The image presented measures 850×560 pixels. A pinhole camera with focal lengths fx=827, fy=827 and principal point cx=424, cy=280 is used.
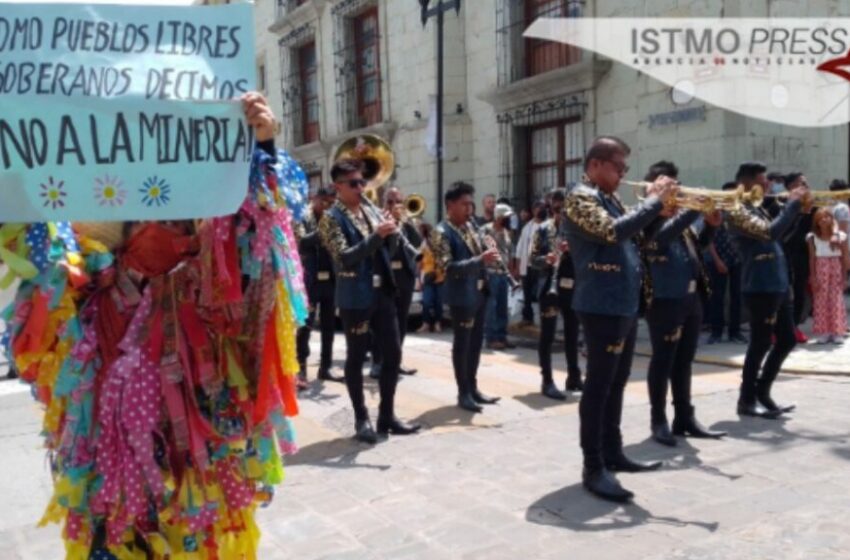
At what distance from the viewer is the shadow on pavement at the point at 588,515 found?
157 inches

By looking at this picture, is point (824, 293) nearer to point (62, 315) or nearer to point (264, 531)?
point (264, 531)

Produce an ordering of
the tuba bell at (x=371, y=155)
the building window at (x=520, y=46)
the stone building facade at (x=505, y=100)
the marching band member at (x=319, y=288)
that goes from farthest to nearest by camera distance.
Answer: the building window at (x=520, y=46)
the stone building facade at (x=505, y=100)
the marching band member at (x=319, y=288)
the tuba bell at (x=371, y=155)

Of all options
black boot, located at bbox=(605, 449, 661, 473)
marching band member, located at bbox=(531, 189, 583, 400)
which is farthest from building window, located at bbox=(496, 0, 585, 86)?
black boot, located at bbox=(605, 449, 661, 473)

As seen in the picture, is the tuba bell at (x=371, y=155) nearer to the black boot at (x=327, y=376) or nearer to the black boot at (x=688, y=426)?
the black boot at (x=327, y=376)

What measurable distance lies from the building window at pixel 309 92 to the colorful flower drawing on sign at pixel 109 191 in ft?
63.6

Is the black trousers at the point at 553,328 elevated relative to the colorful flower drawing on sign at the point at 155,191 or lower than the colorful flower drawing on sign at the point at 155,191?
lower

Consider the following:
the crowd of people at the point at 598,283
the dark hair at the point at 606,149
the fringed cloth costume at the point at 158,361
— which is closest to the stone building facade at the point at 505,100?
the crowd of people at the point at 598,283

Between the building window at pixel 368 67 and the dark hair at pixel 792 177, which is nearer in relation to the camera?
the dark hair at pixel 792 177

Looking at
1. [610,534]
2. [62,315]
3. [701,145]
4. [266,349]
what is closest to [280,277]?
[266,349]

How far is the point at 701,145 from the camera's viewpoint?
424 inches

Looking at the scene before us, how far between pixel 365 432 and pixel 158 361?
10.1ft

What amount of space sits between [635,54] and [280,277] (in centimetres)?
984

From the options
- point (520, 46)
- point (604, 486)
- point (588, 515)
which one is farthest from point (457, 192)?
point (520, 46)

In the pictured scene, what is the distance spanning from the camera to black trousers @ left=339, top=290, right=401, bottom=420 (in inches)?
225
